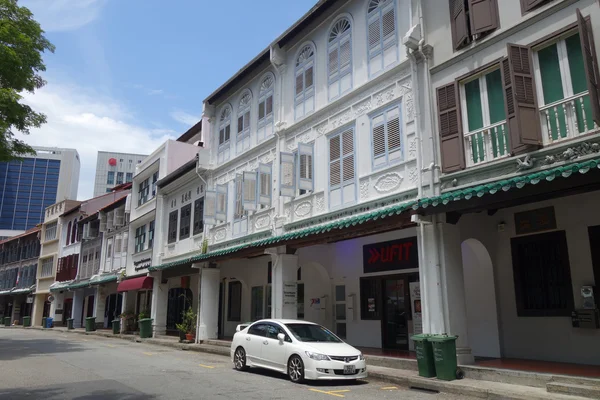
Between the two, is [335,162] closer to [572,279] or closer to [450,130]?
[450,130]

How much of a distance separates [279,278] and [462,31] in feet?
30.8

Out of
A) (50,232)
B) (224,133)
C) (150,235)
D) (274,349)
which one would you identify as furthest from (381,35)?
(50,232)

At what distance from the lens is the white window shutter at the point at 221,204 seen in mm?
20578

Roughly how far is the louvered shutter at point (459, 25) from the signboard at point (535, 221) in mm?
4460

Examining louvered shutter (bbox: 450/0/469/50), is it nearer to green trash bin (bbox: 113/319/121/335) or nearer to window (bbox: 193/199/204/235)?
window (bbox: 193/199/204/235)

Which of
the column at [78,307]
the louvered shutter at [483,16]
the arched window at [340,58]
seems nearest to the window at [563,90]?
the louvered shutter at [483,16]

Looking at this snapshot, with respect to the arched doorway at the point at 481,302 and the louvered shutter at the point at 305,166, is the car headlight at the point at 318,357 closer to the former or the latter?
the arched doorway at the point at 481,302

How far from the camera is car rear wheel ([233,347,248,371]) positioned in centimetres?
Result: 1288

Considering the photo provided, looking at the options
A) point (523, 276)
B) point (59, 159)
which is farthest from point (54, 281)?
point (59, 159)

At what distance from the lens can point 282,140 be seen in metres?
17.4

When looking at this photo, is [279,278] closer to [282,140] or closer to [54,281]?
[282,140]

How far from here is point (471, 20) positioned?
1121cm

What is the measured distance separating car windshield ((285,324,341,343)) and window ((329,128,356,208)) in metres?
3.88

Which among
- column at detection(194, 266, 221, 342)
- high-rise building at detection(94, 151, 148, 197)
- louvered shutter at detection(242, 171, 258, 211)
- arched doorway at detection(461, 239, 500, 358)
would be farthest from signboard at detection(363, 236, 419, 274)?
high-rise building at detection(94, 151, 148, 197)
